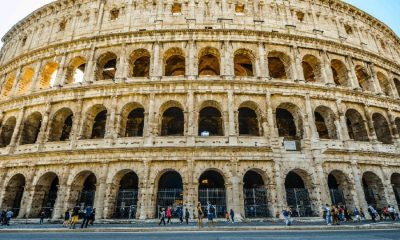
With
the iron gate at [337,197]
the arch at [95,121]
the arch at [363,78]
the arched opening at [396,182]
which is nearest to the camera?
the iron gate at [337,197]

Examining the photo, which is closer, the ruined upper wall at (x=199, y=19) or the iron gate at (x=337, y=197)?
the iron gate at (x=337, y=197)

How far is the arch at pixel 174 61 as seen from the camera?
18.1 m

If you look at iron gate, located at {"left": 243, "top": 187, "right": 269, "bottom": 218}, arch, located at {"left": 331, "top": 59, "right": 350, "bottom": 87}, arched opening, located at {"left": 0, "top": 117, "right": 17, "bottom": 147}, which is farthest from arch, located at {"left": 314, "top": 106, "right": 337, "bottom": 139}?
arched opening, located at {"left": 0, "top": 117, "right": 17, "bottom": 147}

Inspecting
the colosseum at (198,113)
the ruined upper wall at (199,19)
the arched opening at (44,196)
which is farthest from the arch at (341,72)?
the arched opening at (44,196)

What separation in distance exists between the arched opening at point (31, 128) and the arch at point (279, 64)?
61.1 ft

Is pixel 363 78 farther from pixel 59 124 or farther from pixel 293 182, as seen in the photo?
pixel 59 124

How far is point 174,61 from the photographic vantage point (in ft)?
66.5

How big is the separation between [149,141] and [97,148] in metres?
3.27

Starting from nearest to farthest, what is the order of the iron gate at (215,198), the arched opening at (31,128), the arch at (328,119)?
the iron gate at (215,198)
the arch at (328,119)
the arched opening at (31,128)

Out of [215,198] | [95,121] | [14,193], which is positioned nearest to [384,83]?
[215,198]

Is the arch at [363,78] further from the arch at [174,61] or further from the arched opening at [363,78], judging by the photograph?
the arch at [174,61]

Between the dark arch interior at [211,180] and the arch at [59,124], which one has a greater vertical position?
the arch at [59,124]

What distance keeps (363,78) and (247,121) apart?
11.2 meters

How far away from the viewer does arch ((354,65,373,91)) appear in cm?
1988
